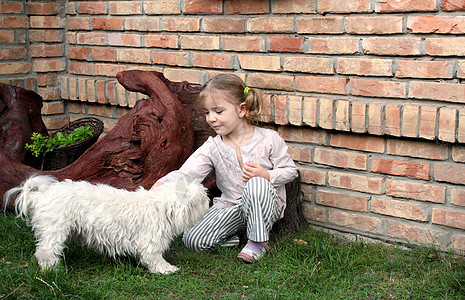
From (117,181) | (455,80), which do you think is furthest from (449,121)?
(117,181)

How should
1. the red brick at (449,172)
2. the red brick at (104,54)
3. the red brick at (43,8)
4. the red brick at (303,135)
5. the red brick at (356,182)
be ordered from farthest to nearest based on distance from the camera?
the red brick at (43,8) < the red brick at (104,54) < the red brick at (303,135) < the red brick at (356,182) < the red brick at (449,172)

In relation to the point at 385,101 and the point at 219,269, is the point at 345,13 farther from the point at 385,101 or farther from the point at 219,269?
the point at 219,269

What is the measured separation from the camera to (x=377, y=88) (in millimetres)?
3664

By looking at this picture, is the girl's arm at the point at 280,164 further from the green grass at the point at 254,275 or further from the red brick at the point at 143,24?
the red brick at the point at 143,24

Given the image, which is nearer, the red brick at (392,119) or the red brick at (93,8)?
the red brick at (392,119)

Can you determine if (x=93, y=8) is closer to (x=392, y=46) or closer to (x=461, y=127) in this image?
(x=392, y=46)

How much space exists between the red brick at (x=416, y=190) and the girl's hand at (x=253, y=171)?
866 millimetres

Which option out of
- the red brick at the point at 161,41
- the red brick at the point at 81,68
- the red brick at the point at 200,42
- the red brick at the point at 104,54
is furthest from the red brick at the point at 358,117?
the red brick at the point at 81,68

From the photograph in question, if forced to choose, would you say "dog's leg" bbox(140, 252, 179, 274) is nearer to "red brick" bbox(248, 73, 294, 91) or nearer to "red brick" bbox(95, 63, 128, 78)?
"red brick" bbox(248, 73, 294, 91)

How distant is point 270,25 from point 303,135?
86 centimetres

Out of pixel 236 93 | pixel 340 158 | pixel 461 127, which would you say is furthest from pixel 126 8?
pixel 461 127

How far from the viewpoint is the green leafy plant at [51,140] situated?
4.52m

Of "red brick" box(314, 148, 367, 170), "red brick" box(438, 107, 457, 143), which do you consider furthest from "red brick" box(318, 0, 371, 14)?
"red brick" box(314, 148, 367, 170)

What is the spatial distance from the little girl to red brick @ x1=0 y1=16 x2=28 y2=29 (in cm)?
267
